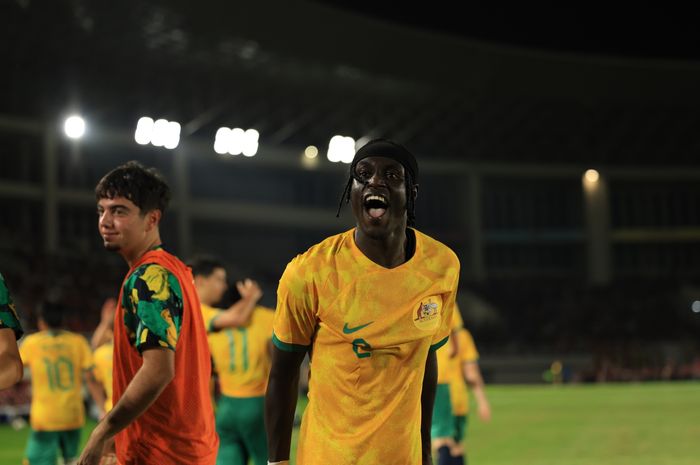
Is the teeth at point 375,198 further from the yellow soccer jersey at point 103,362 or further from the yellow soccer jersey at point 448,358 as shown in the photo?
the yellow soccer jersey at point 103,362

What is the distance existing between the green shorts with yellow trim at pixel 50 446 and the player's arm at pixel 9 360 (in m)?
6.99

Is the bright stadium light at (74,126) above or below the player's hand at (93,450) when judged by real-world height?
above

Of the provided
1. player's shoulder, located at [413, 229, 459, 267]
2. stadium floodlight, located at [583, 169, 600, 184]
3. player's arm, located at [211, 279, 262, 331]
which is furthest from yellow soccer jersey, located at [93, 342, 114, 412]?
stadium floodlight, located at [583, 169, 600, 184]

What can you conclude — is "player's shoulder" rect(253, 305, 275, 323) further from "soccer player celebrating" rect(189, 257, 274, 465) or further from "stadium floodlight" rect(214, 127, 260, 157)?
"stadium floodlight" rect(214, 127, 260, 157)

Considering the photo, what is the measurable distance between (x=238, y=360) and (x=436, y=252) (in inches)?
192

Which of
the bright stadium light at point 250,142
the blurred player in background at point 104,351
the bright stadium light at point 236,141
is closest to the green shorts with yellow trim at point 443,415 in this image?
the blurred player in background at point 104,351

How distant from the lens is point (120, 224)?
15.0 feet

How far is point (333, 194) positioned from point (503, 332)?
11.6m

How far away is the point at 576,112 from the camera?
56.4 meters

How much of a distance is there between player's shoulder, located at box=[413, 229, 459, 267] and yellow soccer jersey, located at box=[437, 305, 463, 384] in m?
5.84

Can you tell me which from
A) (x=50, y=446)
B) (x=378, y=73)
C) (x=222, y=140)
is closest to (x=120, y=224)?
(x=50, y=446)

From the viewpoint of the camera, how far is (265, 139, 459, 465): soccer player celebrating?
3998 mm

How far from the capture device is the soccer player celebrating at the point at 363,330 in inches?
157

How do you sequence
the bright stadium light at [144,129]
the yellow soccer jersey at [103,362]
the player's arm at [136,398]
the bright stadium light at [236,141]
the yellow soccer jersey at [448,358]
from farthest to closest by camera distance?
the bright stadium light at [236,141] < the bright stadium light at [144,129] < the yellow soccer jersey at [103,362] < the yellow soccer jersey at [448,358] < the player's arm at [136,398]
